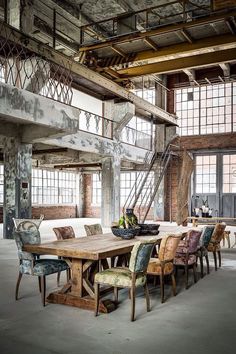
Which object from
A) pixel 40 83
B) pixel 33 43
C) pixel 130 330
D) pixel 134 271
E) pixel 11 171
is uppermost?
pixel 33 43

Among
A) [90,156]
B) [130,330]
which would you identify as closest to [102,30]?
[90,156]

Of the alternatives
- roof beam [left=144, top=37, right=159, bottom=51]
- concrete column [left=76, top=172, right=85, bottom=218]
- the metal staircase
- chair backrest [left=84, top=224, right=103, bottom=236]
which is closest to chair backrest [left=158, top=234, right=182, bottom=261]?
chair backrest [left=84, top=224, right=103, bottom=236]

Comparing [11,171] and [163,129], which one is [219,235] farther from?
[163,129]

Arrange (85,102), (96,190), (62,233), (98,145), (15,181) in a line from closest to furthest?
(62,233), (15,181), (98,145), (85,102), (96,190)

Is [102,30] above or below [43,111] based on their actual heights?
above

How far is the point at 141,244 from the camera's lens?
11.8 feet

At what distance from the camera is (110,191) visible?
489 inches

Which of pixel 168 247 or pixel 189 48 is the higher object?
pixel 189 48

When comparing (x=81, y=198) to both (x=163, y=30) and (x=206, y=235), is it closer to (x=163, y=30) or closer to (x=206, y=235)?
(x=163, y=30)

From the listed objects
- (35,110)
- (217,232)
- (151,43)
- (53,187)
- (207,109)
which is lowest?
(217,232)

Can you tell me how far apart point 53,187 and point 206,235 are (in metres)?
13.4

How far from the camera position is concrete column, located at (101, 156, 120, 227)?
12367 mm

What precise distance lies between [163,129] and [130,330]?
13155 millimetres

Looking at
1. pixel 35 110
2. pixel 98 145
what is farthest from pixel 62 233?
pixel 98 145
